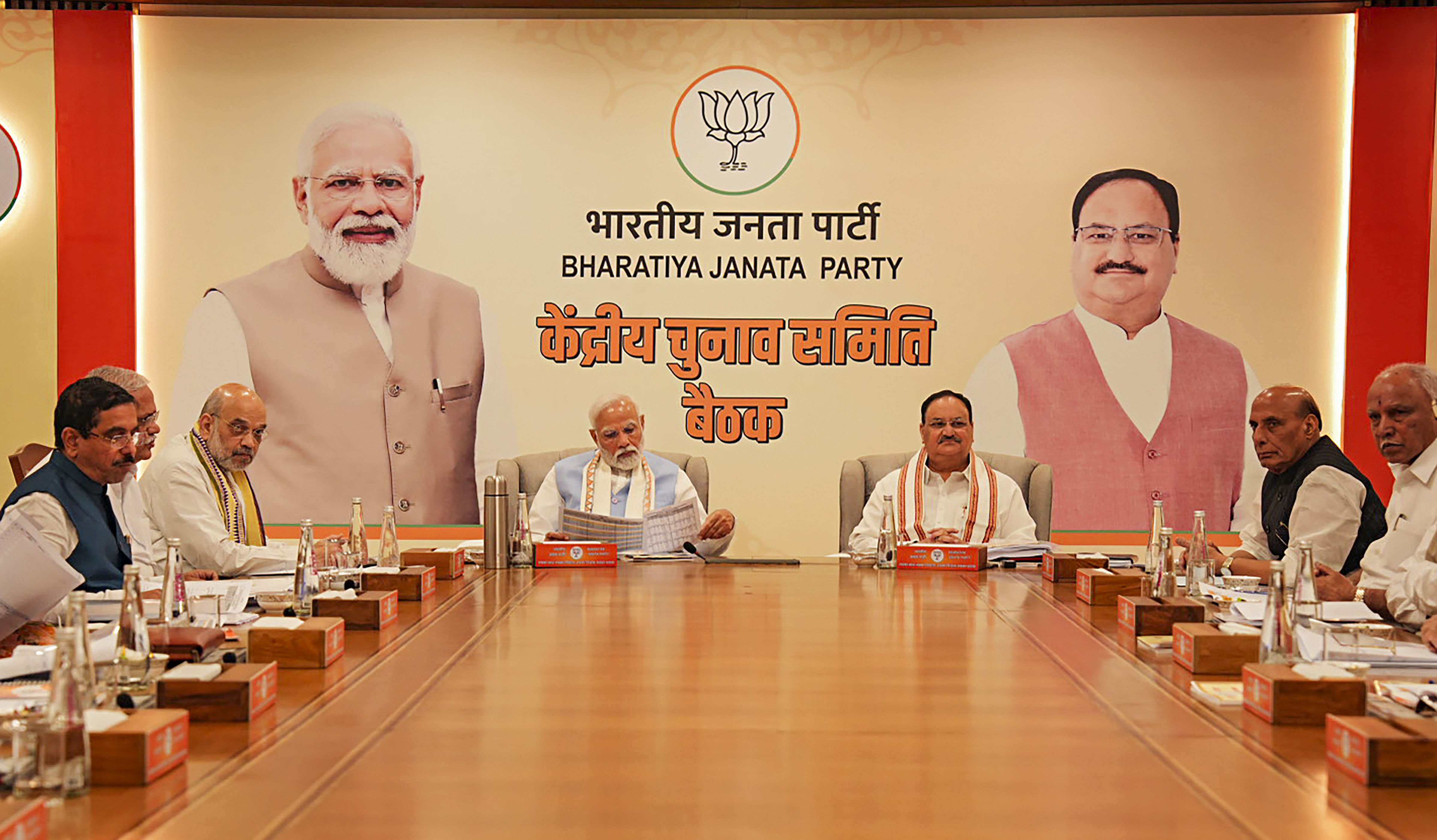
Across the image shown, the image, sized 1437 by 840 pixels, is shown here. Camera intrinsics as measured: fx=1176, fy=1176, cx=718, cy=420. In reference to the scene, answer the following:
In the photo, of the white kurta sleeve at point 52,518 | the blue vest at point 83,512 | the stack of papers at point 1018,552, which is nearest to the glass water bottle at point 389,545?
the blue vest at point 83,512

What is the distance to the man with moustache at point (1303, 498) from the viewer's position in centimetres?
371

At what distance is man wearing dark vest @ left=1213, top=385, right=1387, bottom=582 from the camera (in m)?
3.71

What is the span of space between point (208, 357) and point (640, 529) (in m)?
2.46

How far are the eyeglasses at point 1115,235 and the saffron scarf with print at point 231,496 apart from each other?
3.65m

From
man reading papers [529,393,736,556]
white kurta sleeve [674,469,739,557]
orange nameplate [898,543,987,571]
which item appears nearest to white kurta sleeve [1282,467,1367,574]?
orange nameplate [898,543,987,571]

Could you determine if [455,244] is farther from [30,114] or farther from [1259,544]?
[1259,544]

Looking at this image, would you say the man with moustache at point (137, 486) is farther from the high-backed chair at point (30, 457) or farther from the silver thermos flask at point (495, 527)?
the silver thermos flask at point (495, 527)

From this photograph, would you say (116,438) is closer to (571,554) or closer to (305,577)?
(305,577)

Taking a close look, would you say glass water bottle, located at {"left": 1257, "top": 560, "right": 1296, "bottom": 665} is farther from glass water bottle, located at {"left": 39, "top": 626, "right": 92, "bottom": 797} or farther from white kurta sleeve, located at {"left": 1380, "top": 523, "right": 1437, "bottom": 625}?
glass water bottle, located at {"left": 39, "top": 626, "right": 92, "bottom": 797}

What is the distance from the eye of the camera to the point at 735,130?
5355mm

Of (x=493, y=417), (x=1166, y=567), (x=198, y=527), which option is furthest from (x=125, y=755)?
(x=493, y=417)

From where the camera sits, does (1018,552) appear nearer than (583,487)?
Yes

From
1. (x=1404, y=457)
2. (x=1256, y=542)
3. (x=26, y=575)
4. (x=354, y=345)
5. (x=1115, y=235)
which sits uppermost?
(x=1115, y=235)

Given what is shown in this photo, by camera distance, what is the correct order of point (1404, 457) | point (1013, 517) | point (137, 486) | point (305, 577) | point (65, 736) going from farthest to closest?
1. point (1013, 517)
2. point (137, 486)
3. point (1404, 457)
4. point (305, 577)
5. point (65, 736)
